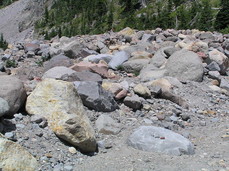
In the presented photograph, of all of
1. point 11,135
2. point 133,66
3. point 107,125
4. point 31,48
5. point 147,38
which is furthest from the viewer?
point 147,38

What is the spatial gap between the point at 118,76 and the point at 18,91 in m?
4.09

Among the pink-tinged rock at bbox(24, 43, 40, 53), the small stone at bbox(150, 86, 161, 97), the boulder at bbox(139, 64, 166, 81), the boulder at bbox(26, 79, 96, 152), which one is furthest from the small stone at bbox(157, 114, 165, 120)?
the pink-tinged rock at bbox(24, 43, 40, 53)

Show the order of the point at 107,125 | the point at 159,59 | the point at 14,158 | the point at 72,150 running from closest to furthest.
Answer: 1. the point at 14,158
2. the point at 72,150
3. the point at 107,125
4. the point at 159,59

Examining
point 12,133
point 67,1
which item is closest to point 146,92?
point 12,133

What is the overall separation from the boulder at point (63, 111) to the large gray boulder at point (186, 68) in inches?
166

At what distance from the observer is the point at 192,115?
7.32m

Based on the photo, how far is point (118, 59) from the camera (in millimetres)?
10305

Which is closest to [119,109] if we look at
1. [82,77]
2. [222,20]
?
[82,77]

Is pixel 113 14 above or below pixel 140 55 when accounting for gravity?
below

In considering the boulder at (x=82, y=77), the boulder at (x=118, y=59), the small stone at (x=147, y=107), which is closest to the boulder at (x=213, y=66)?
the boulder at (x=118, y=59)

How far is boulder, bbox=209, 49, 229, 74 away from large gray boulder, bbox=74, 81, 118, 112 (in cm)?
496

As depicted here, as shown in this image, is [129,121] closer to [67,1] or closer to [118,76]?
[118,76]

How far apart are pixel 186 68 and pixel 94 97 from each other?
377cm

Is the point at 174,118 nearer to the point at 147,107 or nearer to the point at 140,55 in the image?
the point at 147,107
